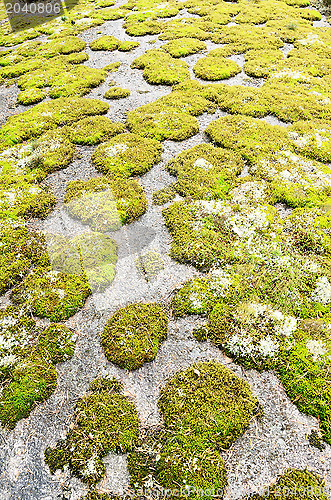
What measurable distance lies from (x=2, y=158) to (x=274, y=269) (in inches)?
459

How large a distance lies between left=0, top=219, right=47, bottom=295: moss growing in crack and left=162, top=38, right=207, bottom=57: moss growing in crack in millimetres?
15978

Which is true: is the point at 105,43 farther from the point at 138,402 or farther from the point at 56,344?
the point at 138,402

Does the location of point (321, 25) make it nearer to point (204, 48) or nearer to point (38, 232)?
point (204, 48)

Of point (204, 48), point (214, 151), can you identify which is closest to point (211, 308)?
point (214, 151)

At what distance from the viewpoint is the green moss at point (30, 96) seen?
660 inches

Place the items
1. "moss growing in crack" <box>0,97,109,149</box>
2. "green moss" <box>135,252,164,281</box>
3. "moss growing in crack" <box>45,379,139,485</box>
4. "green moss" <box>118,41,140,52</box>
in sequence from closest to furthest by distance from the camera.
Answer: "moss growing in crack" <box>45,379,139,485</box> → "green moss" <box>135,252,164,281</box> → "moss growing in crack" <box>0,97,109,149</box> → "green moss" <box>118,41,140,52</box>

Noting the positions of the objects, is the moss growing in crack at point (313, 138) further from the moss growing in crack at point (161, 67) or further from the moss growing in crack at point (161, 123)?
the moss growing in crack at point (161, 67)

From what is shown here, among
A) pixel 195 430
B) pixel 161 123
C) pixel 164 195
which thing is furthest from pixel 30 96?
pixel 195 430

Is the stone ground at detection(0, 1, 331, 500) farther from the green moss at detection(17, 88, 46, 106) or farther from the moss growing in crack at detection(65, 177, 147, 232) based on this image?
the green moss at detection(17, 88, 46, 106)

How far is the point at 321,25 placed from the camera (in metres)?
22.7

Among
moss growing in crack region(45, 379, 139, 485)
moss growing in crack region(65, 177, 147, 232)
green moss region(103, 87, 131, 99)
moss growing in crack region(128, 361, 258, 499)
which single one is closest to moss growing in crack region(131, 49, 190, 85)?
green moss region(103, 87, 131, 99)

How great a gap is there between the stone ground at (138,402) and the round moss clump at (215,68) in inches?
427

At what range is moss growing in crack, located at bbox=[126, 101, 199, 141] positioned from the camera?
1350 cm

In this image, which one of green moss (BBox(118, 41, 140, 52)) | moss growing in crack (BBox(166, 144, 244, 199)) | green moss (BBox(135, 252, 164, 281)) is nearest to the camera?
green moss (BBox(135, 252, 164, 281))
